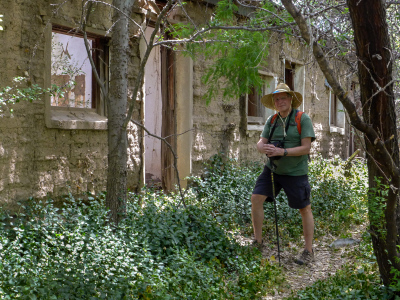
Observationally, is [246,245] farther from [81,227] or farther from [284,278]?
[81,227]

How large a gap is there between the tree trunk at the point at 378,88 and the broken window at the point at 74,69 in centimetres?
326

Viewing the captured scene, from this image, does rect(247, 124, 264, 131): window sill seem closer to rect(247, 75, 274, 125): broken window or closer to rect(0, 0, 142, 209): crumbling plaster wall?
rect(247, 75, 274, 125): broken window

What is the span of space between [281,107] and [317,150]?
824 cm

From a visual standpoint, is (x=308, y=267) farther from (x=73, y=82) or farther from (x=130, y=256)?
(x=73, y=82)

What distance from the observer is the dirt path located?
4494 millimetres

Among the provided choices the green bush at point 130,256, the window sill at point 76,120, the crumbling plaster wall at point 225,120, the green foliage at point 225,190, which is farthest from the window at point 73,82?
the green foliage at point 225,190

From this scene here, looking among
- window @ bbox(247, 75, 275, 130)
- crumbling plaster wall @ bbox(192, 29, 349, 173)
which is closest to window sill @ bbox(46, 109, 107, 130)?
crumbling plaster wall @ bbox(192, 29, 349, 173)

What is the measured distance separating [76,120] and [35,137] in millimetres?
619

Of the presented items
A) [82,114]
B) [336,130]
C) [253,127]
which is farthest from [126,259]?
[336,130]

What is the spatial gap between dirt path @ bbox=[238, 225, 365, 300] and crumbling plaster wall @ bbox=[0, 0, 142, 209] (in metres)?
2.32

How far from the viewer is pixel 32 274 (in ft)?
11.8

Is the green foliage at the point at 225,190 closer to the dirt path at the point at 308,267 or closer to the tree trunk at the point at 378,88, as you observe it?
the dirt path at the point at 308,267

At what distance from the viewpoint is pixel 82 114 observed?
6281mm

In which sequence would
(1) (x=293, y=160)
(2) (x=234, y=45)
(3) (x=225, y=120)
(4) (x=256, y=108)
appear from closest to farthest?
(1) (x=293, y=160), (2) (x=234, y=45), (3) (x=225, y=120), (4) (x=256, y=108)
